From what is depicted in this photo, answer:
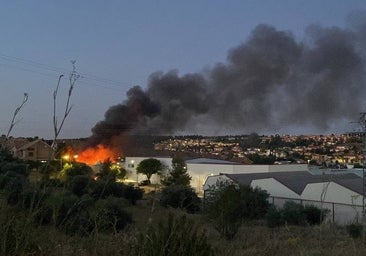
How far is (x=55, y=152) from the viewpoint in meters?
3.48

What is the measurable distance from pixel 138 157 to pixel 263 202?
159 feet

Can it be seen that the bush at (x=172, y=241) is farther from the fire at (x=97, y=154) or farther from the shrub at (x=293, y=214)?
the fire at (x=97, y=154)

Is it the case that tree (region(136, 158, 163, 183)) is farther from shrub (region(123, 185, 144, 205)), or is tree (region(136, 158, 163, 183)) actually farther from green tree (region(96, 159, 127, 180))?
shrub (region(123, 185, 144, 205))

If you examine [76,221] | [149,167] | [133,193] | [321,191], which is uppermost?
[149,167]

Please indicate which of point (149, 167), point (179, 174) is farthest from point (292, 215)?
point (149, 167)

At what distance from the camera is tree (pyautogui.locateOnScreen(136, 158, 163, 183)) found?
267 ft

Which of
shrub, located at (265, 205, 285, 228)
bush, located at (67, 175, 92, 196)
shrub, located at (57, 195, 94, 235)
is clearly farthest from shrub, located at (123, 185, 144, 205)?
shrub, located at (57, 195, 94, 235)

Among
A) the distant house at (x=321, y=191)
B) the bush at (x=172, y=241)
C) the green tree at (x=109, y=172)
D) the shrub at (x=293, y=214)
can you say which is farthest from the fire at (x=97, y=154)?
the bush at (x=172, y=241)

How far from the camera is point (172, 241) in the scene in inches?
151

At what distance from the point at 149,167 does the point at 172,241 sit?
77758mm

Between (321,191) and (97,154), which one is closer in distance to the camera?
(321,191)

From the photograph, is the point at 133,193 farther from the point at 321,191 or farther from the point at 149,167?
the point at 149,167

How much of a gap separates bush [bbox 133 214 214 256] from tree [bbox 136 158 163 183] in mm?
77313

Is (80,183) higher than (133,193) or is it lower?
higher
